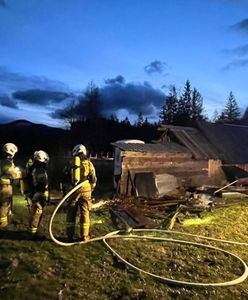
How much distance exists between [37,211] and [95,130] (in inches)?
1493

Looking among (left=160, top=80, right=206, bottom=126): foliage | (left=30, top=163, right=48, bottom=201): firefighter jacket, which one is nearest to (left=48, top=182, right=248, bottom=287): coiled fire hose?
(left=30, top=163, right=48, bottom=201): firefighter jacket

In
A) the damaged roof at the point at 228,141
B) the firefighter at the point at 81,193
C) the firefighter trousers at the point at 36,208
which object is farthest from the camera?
the damaged roof at the point at 228,141

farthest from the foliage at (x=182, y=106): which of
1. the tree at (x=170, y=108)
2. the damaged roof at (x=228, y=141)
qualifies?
the damaged roof at (x=228, y=141)

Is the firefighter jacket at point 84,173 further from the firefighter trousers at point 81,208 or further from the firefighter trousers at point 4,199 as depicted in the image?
the firefighter trousers at point 4,199

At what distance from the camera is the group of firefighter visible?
912 centimetres

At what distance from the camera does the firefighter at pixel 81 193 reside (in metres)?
9.09

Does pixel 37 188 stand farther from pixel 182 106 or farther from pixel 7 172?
pixel 182 106

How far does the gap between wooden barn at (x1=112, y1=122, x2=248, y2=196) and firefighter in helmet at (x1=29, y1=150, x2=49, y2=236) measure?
23.5 ft

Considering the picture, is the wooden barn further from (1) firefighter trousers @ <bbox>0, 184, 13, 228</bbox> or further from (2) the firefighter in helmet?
(1) firefighter trousers @ <bbox>0, 184, 13, 228</bbox>

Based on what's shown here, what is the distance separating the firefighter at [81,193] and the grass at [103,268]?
0.47 m

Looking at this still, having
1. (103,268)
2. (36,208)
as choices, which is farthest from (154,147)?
(103,268)

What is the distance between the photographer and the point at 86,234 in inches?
364

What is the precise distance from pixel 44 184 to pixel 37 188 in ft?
0.63

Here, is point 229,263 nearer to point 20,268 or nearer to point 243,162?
point 20,268
